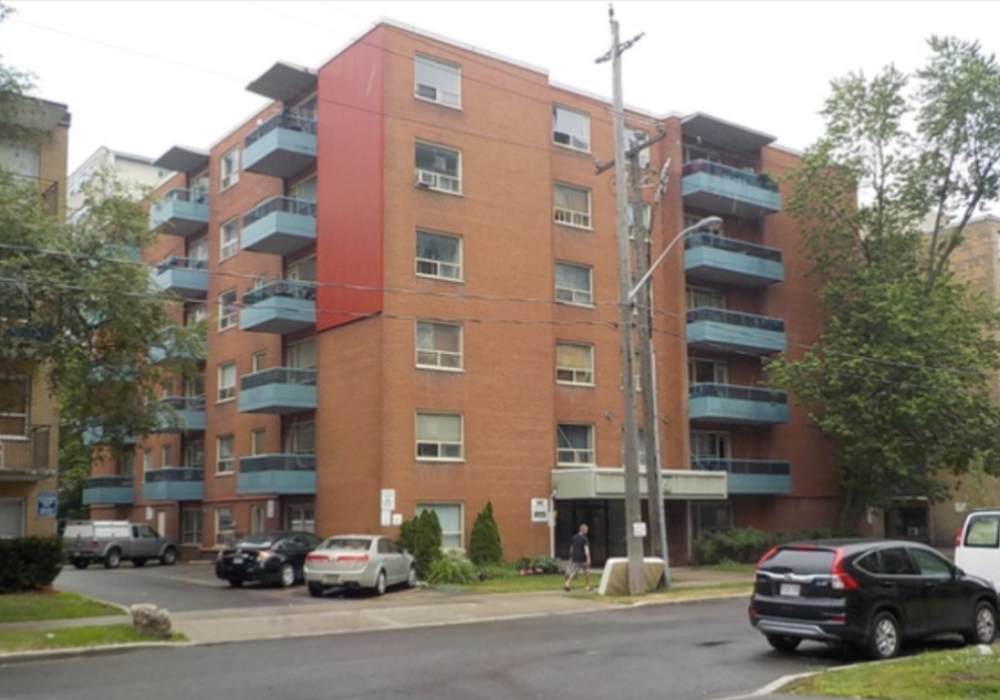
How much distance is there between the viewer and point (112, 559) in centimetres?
4122

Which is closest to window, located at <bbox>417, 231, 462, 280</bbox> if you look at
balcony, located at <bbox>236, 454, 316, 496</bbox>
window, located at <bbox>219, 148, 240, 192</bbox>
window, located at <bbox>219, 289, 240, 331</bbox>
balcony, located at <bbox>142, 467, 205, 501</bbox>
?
balcony, located at <bbox>236, 454, 316, 496</bbox>

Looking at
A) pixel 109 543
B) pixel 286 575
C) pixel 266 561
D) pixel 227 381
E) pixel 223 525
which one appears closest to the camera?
pixel 266 561

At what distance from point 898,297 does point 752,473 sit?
28.6 feet

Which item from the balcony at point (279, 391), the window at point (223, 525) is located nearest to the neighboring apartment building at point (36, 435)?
the balcony at point (279, 391)

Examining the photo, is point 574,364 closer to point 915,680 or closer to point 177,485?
point 177,485

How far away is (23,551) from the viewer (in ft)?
83.8

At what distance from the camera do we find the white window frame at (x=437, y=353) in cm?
3441

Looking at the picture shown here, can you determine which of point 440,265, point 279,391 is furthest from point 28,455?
point 440,265

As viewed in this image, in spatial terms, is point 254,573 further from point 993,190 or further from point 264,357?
point 993,190

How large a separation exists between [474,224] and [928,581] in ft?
75.0

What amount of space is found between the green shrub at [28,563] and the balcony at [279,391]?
36.8 ft

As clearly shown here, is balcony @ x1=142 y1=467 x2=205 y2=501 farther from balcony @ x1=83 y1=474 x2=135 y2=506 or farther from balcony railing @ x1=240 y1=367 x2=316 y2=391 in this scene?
balcony railing @ x1=240 y1=367 x2=316 y2=391

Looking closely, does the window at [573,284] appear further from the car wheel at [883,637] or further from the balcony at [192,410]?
the car wheel at [883,637]

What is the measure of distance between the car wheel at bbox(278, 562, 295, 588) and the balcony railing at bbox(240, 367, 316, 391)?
851 cm
